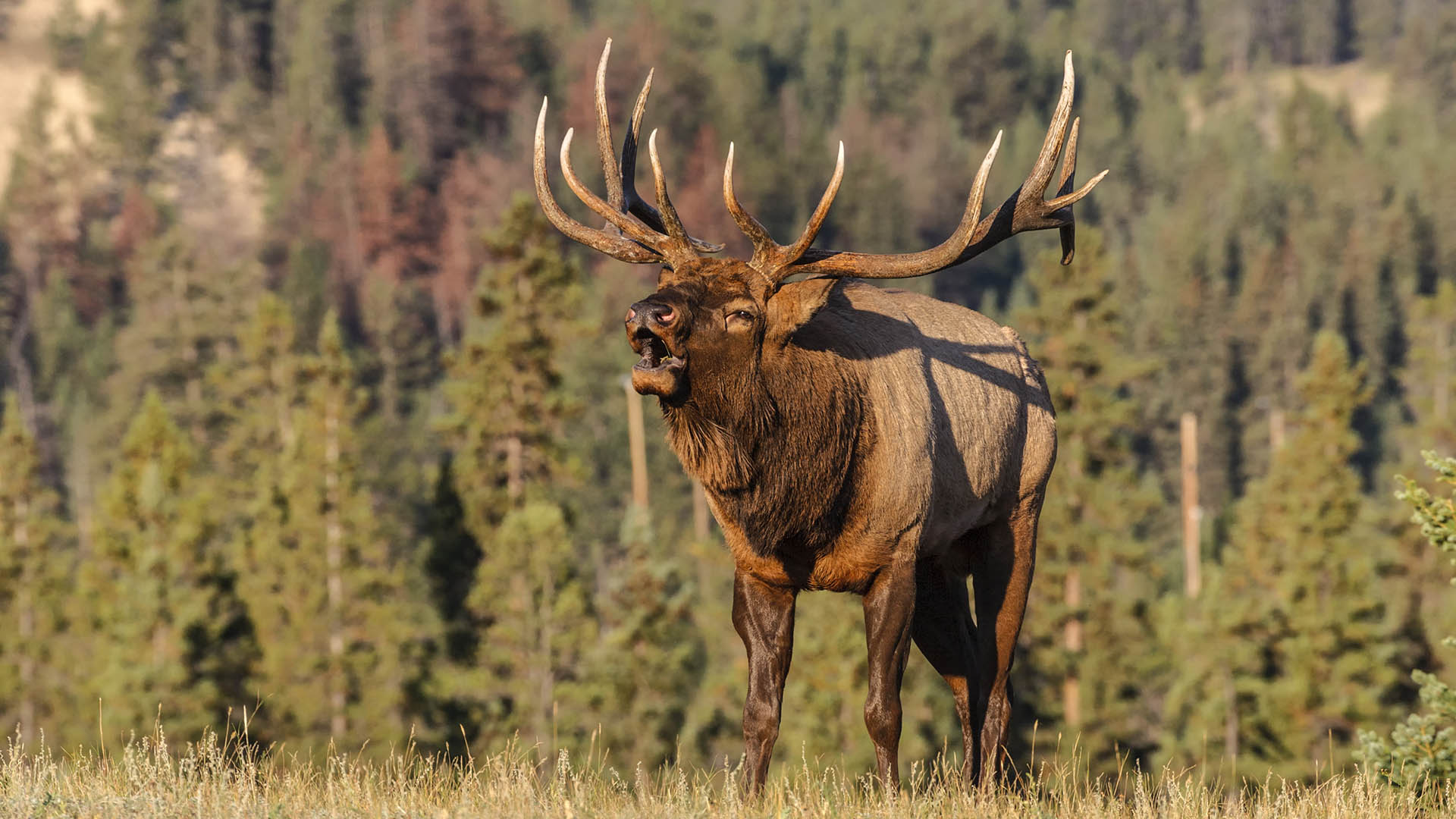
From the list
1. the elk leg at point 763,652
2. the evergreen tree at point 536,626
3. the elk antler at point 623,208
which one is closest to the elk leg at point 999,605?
the elk leg at point 763,652

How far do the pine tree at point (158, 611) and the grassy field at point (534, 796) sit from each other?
1148 inches

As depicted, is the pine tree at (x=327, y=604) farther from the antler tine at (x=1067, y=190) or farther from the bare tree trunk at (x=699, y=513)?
the antler tine at (x=1067, y=190)

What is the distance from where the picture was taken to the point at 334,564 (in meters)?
42.7

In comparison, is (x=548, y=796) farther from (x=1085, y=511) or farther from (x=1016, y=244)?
(x=1016, y=244)

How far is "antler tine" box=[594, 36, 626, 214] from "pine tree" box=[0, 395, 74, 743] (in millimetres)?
40649

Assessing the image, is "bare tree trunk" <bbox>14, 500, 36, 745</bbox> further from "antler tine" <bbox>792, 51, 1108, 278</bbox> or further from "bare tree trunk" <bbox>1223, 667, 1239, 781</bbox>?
"antler tine" <bbox>792, 51, 1108, 278</bbox>

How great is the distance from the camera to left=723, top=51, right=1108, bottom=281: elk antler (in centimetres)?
820

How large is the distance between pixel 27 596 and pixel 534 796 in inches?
1729

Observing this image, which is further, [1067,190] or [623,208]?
[1067,190]

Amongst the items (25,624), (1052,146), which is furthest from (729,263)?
(25,624)

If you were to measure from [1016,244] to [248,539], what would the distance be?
385 ft

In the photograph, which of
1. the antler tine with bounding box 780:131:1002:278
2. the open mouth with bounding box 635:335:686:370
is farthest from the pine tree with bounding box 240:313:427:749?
the open mouth with bounding box 635:335:686:370

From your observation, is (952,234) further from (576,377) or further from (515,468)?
(576,377)

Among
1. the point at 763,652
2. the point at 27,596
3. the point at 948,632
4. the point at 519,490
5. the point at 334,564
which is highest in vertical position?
the point at 763,652
